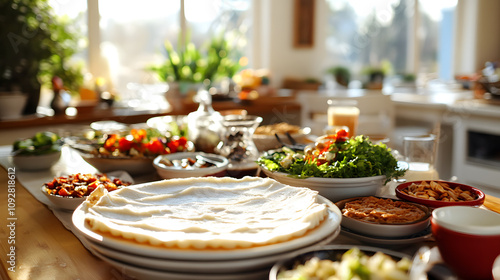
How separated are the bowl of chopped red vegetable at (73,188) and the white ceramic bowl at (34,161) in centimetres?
37

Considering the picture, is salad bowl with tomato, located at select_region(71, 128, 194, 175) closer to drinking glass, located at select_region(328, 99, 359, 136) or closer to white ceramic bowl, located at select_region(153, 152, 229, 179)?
white ceramic bowl, located at select_region(153, 152, 229, 179)

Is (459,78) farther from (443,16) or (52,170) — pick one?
(52,170)

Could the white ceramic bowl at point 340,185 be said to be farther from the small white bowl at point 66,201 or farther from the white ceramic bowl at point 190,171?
the small white bowl at point 66,201

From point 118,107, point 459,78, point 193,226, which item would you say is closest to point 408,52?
point 459,78

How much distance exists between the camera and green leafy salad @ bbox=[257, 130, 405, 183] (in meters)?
1.04

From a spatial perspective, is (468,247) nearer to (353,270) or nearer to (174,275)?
(353,270)

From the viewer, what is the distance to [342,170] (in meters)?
1.03

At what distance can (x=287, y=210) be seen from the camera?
81 centimetres

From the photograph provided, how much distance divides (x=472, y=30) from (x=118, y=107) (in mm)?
4274

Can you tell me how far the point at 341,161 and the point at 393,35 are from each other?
4.72m

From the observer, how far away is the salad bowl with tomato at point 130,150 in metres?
1.35

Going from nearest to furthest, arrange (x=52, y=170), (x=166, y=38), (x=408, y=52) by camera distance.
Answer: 1. (x=52, y=170)
2. (x=166, y=38)
3. (x=408, y=52)

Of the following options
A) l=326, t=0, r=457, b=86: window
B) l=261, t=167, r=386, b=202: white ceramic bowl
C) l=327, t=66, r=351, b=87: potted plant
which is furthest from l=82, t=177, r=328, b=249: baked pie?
l=326, t=0, r=457, b=86: window

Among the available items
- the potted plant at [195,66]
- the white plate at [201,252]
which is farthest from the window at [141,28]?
the white plate at [201,252]
